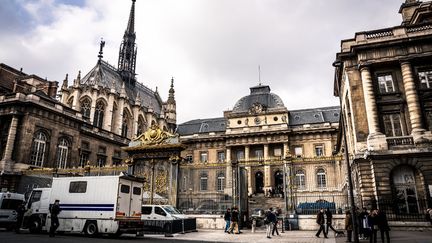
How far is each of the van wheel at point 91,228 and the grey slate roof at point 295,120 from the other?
34979 mm

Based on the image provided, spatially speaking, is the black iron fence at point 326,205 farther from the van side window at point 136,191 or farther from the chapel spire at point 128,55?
the chapel spire at point 128,55

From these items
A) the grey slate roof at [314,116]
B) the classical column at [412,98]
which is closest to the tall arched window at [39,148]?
the classical column at [412,98]

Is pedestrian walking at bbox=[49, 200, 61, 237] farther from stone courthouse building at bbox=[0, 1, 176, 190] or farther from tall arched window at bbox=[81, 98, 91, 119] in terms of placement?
tall arched window at bbox=[81, 98, 91, 119]

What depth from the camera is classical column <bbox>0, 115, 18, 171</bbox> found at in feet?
87.0

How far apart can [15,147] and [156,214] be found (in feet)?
61.9

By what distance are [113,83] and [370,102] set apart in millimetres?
39431

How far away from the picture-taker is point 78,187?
14.9 metres

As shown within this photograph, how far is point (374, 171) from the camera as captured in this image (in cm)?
1861

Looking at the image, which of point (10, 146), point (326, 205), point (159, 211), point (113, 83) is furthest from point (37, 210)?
point (113, 83)

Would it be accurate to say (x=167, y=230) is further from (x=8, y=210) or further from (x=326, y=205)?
(x=8, y=210)

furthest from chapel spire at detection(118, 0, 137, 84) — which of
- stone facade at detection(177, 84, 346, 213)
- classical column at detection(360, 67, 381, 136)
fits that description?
classical column at detection(360, 67, 381, 136)

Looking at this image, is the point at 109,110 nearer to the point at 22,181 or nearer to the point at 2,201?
the point at 22,181

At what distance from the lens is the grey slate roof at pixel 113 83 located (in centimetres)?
5000

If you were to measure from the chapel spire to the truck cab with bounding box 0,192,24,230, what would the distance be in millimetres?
43924
